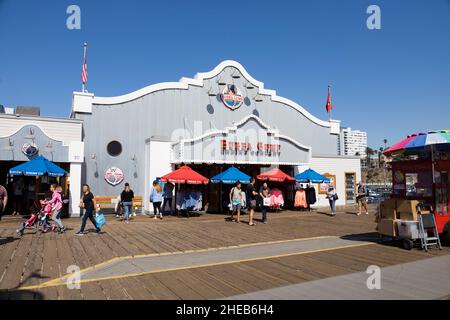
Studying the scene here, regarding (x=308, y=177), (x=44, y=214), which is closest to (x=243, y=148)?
(x=308, y=177)

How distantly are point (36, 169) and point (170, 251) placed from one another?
8.39 metres

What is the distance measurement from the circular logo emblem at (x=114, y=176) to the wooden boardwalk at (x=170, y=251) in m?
4.86

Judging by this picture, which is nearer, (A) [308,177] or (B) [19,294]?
(B) [19,294]

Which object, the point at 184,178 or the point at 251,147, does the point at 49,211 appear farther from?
the point at 251,147

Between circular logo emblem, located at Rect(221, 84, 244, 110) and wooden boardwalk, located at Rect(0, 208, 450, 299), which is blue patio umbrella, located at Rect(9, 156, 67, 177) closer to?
wooden boardwalk, located at Rect(0, 208, 450, 299)

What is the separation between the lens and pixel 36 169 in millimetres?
13141

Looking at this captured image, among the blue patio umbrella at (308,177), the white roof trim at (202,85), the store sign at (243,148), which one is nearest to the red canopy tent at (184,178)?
the store sign at (243,148)

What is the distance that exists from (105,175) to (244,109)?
1003 cm

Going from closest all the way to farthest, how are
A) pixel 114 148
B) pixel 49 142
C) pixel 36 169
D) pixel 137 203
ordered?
pixel 36 169
pixel 49 142
pixel 137 203
pixel 114 148

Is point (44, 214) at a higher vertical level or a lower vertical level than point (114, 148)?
lower

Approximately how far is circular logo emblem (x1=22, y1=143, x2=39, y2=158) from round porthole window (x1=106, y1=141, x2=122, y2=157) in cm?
354

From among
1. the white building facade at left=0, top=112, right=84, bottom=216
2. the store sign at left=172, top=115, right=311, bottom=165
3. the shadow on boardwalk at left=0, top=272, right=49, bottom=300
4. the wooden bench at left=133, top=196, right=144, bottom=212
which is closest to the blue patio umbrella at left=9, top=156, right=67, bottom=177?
the white building facade at left=0, top=112, right=84, bottom=216
